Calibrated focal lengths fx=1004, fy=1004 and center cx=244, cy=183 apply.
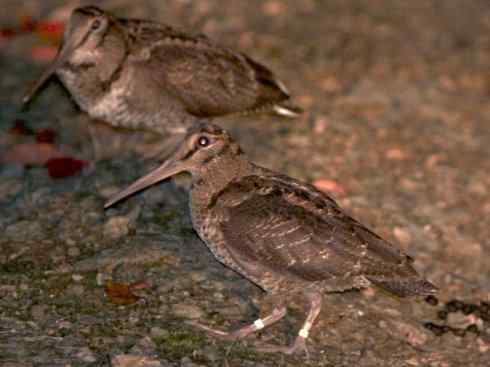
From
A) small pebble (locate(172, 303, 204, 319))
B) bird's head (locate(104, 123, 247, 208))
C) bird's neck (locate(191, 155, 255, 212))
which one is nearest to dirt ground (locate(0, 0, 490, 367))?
small pebble (locate(172, 303, 204, 319))

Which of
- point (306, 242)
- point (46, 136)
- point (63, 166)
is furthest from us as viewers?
point (46, 136)

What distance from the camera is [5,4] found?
12.1 meters

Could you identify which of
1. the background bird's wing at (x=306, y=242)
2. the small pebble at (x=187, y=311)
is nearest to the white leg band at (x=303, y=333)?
Answer: the background bird's wing at (x=306, y=242)

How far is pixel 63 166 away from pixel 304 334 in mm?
3102

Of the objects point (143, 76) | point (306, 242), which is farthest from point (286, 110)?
point (306, 242)

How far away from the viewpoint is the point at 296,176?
912 cm

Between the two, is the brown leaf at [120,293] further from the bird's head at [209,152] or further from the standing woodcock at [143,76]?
the standing woodcock at [143,76]

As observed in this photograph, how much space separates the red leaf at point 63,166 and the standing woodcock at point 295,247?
208 centimetres

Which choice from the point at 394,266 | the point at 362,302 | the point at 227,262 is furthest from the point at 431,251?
the point at 227,262

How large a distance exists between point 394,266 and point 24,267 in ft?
8.82

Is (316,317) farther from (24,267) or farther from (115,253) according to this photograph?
(24,267)

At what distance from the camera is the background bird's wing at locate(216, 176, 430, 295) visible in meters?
6.70

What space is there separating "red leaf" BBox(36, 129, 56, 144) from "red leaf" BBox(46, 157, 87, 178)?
1.54 feet

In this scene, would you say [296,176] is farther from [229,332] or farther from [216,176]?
[229,332]
